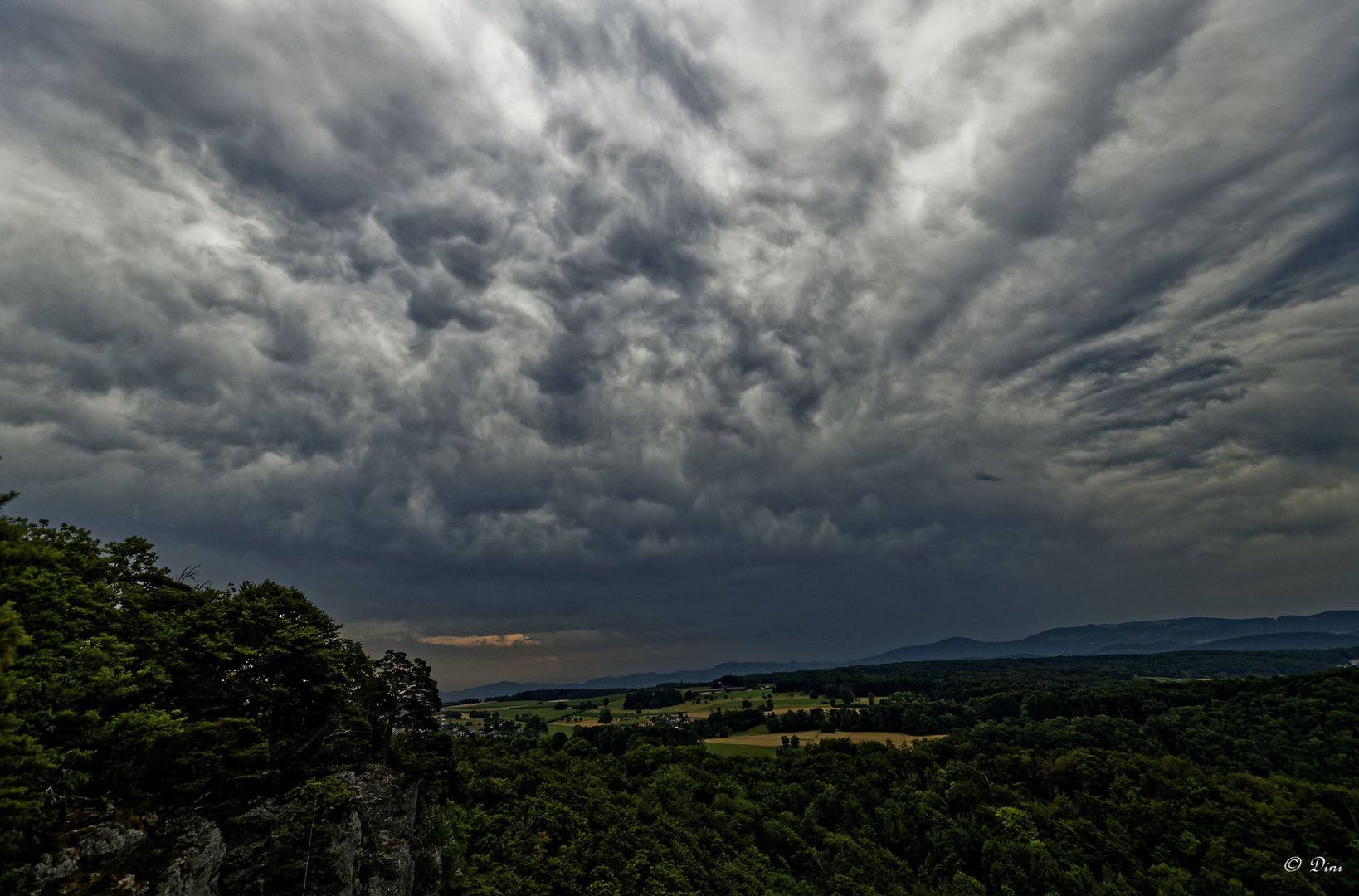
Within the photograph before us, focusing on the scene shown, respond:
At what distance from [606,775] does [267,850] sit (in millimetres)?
77376

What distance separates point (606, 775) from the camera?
9869cm

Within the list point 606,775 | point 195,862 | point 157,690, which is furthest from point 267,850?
point 606,775

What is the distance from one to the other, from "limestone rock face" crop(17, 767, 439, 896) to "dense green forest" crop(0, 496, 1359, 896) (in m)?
0.43

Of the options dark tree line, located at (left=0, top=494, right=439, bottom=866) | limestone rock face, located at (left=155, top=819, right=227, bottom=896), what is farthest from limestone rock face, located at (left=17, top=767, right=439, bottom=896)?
Answer: dark tree line, located at (left=0, top=494, right=439, bottom=866)

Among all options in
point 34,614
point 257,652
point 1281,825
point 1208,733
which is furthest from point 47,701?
point 1208,733

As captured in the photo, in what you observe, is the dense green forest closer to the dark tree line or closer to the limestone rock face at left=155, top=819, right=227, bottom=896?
the dark tree line

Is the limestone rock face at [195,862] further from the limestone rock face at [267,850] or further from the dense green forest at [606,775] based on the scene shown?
the dense green forest at [606,775]

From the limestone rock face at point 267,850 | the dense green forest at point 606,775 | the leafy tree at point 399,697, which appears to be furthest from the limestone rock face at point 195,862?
the leafy tree at point 399,697

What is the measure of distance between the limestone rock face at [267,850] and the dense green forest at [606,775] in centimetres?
43

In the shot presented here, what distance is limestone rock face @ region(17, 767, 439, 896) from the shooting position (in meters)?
23.9

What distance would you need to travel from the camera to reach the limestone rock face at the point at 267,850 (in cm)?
2393

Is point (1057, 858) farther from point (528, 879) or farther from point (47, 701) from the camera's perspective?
point (47, 701)

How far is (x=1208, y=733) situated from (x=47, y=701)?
22550cm

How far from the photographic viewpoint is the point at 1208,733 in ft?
490
